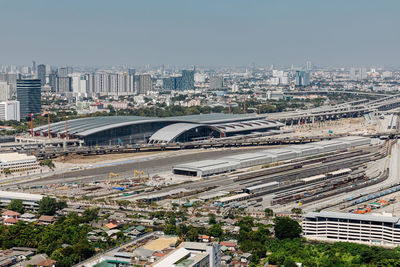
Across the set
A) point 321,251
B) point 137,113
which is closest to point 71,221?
point 321,251

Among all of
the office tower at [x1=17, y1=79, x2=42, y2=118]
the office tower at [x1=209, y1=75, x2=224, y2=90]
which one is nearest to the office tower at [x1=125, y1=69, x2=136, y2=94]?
the office tower at [x1=209, y1=75, x2=224, y2=90]

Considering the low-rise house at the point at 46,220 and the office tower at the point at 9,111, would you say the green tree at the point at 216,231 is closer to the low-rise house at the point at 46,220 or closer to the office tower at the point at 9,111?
the low-rise house at the point at 46,220

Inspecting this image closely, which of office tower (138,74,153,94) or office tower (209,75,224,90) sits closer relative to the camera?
office tower (138,74,153,94)

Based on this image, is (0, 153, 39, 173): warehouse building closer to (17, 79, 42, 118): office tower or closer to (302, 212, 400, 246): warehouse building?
(302, 212, 400, 246): warehouse building

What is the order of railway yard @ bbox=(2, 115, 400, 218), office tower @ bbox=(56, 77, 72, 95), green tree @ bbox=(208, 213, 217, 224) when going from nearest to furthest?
green tree @ bbox=(208, 213, 217, 224), railway yard @ bbox=(2, 115, 400, 218), office tower @ bbox=(56, 77, 72, 95)

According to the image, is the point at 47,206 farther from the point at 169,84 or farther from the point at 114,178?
the point at 169,84

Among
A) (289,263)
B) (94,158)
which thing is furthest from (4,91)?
(289,263)

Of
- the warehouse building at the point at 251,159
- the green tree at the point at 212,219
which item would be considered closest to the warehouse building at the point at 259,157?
the warehouse building at the point at 251,159
